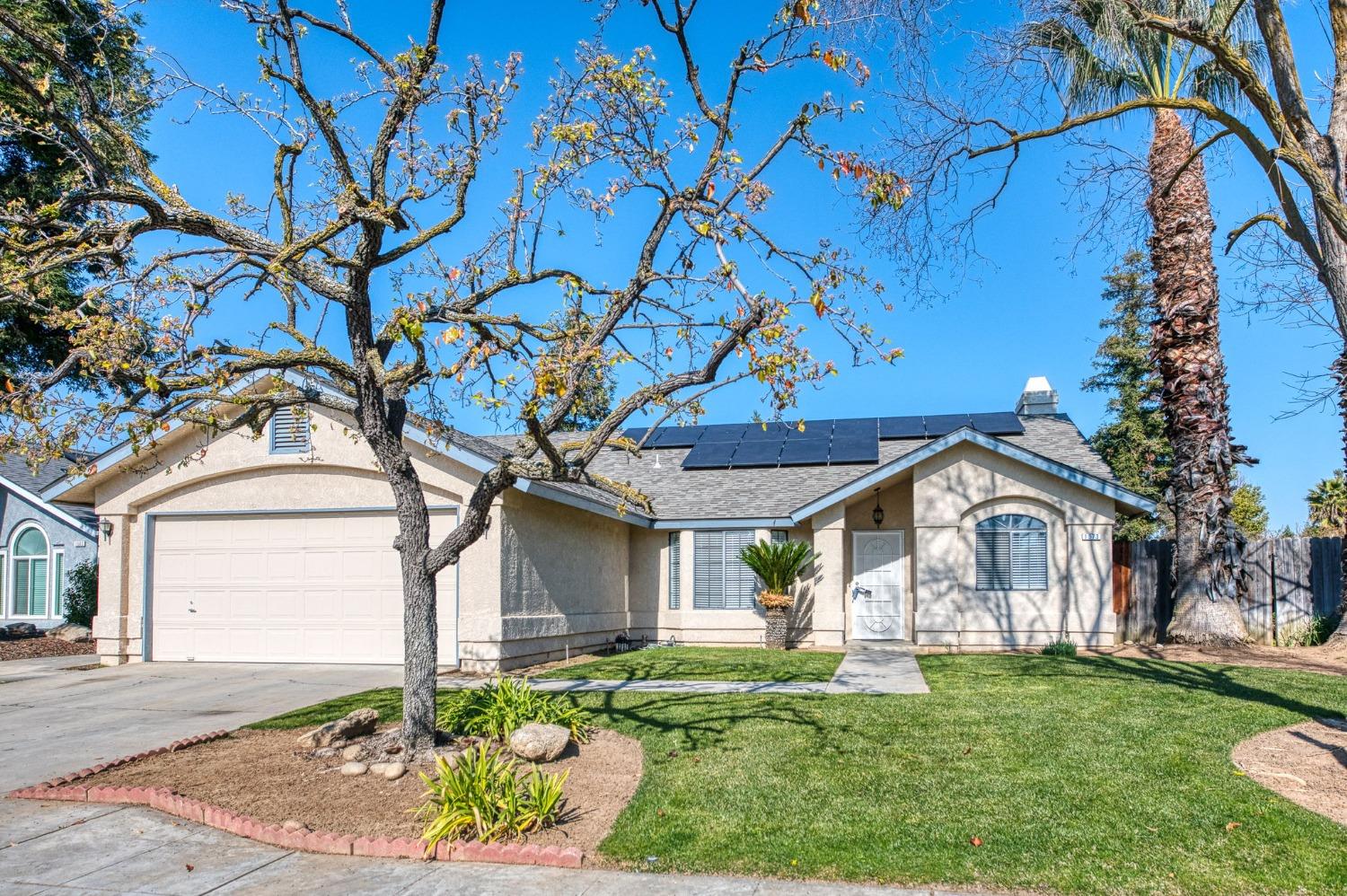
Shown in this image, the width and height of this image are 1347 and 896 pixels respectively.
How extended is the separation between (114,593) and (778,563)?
1084cm

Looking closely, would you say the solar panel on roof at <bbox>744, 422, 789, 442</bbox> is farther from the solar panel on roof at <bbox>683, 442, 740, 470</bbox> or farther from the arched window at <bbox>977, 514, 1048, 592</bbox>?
the arched window at <bbox>977, 514, 1048, 592</bbox>

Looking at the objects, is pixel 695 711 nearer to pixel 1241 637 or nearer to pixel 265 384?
pixel 265 384

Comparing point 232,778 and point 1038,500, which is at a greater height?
point 1038,500

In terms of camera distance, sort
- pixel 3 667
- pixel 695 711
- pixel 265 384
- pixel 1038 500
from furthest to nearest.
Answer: pixel 1038 500, pixel 3 667, pixel 265 384, pixel 695 711

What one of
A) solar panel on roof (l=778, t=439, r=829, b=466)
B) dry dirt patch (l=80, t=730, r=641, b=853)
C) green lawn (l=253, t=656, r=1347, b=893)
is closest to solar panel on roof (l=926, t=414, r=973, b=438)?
solar panel on roof (l=778, t=439, r=829, b=466)

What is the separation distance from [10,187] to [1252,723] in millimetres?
22523

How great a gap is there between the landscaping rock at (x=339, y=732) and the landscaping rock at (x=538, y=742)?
1.51 m

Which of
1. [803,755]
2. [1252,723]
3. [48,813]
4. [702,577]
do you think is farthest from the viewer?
[702,577]

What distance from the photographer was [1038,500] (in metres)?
16.7

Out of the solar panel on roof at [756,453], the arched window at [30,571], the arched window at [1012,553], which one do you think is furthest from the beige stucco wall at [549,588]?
the arched window at [30,571]

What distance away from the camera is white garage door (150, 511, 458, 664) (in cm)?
1445

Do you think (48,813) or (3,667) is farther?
(3,667)

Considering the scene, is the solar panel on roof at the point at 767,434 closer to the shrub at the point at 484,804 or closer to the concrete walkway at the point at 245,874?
the shrub at the point at 484,804

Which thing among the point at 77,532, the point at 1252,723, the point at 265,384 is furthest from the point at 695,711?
the point at 77,532
